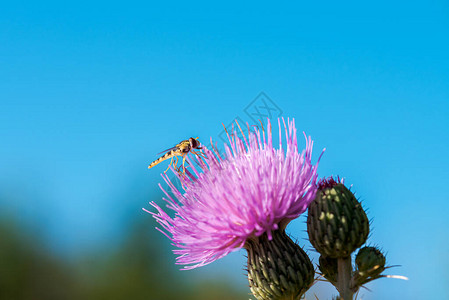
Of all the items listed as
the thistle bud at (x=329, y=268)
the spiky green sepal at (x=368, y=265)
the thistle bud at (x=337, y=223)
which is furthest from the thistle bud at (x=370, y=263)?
the thistle bud at (x=329, y=268)

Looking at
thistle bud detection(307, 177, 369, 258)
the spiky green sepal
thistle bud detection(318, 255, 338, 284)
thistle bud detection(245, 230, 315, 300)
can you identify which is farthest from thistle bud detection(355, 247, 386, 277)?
thistle bud detection(245, 230, 315, 300)

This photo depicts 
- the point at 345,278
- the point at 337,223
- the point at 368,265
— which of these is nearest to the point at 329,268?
the point at 345,278

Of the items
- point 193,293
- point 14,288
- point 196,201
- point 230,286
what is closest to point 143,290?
point 193,293

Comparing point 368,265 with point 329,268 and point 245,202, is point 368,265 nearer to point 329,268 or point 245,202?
point 329,268

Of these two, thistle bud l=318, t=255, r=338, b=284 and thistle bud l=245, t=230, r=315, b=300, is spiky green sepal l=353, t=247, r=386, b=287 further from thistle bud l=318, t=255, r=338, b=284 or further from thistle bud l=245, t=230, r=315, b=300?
thistle bud l=245, t=230, r=315, b=300

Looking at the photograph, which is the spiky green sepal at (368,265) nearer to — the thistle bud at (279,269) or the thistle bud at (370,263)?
the thistle bud at (370,263)

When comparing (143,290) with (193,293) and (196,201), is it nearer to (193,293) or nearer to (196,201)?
(193,293)
